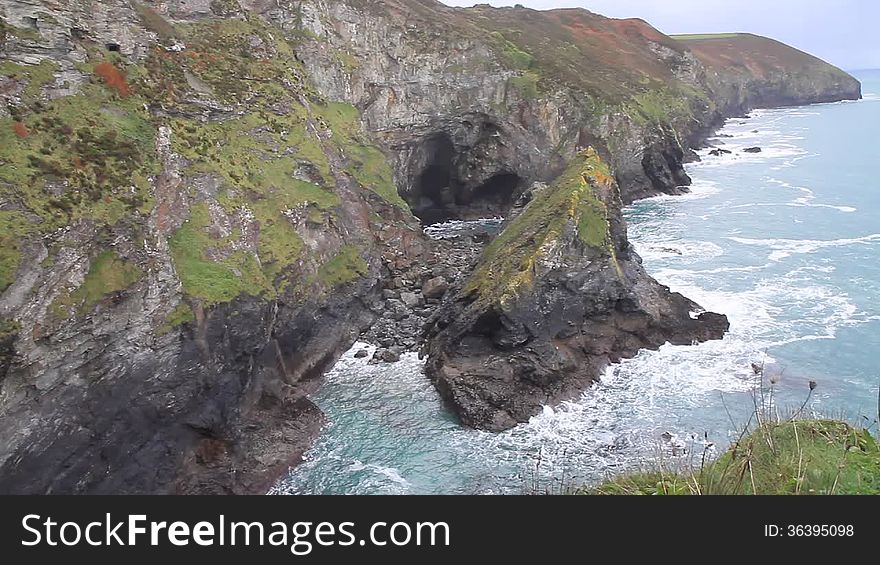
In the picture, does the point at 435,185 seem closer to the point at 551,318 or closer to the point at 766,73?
the point at 551,318

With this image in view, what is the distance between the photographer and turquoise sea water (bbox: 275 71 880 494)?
23.2 m

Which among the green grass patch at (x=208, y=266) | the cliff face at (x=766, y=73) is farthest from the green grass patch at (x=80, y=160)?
the cliff face at (x=766, y=73)

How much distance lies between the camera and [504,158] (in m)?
54.1

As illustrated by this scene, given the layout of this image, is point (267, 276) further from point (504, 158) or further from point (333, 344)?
point (504, 158)

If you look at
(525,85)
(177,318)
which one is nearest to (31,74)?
(177,318)

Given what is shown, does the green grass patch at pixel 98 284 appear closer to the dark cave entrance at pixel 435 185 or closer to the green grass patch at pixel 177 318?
the green grass patch at pixel 177 318

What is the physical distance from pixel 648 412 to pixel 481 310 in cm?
875

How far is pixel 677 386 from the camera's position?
2806 centimetres

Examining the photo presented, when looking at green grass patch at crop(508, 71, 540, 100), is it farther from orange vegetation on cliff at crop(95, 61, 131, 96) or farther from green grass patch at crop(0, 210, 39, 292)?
green grass patch at crop(0, 210, 39, 292)

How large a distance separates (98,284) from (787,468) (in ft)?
68.6
